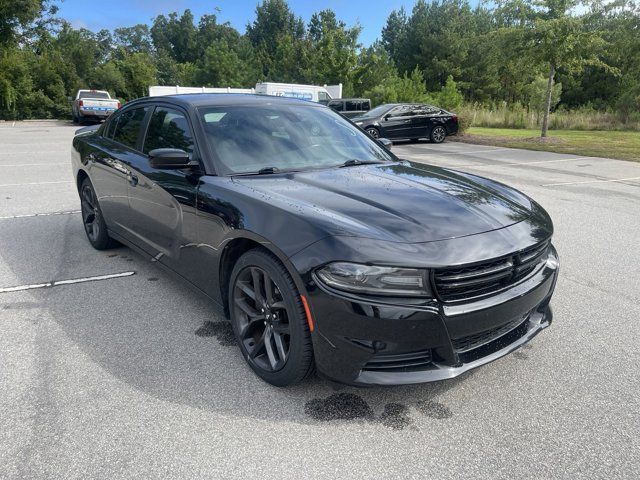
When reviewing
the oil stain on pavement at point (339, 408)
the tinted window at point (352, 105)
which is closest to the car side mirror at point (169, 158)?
the oil stain on pavement at point (339, 408)

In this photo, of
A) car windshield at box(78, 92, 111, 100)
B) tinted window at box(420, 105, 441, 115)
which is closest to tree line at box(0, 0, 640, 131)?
tinted window at box(420, 105, 441, 115)

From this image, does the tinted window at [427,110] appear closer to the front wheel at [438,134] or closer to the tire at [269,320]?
the front wheel at [438,134]

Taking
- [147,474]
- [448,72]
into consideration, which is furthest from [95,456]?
[448,72]

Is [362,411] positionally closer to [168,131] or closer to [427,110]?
[168,131]

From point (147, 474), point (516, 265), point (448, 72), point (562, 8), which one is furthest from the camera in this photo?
point (448, 72)

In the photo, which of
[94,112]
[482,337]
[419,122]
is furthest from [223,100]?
[94,112]

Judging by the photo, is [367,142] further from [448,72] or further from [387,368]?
[448,72]

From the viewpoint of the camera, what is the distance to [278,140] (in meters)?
3.60

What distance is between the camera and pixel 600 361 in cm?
303

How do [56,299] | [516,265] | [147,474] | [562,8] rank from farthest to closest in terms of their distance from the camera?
1. [562,8]
2. [56,299]
3. [516,265]
4. [147,474]

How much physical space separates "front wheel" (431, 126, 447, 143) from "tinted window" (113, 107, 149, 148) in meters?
16.3

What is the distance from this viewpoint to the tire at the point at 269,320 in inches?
98.4

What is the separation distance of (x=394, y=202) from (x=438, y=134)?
17.7 m

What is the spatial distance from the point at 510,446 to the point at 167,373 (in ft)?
6.25
